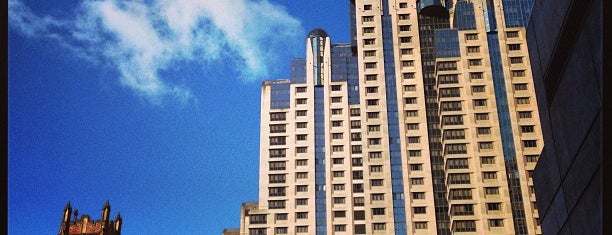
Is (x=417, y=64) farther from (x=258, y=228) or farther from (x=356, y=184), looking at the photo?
(x=258, y=228)

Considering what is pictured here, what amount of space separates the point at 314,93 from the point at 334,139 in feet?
32.1

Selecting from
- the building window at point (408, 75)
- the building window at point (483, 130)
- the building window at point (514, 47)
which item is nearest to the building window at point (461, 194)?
the building window at point (483, 130)

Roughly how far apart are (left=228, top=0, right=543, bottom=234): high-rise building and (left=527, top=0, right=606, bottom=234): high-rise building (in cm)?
5374

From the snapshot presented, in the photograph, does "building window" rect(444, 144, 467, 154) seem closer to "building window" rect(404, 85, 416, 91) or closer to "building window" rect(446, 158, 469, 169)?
"building window" rect(446, 158, 469, 169)

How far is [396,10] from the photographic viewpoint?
114938mm

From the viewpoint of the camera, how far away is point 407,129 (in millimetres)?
104812

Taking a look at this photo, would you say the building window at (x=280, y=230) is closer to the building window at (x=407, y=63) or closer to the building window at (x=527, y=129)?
the building window at (x=407, y=63)

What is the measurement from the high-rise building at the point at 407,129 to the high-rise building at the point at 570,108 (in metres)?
53.7

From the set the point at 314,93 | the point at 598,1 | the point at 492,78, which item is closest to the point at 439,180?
the point at 492,78

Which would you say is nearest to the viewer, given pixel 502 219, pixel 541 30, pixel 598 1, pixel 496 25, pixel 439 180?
pixel 598 1

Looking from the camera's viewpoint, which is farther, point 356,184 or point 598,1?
point 356,184

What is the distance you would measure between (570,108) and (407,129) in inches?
2748

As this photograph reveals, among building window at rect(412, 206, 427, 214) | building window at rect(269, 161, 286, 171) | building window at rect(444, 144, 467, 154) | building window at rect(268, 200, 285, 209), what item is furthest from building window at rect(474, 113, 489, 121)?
building window at rect(268, 200, 285, 209)
